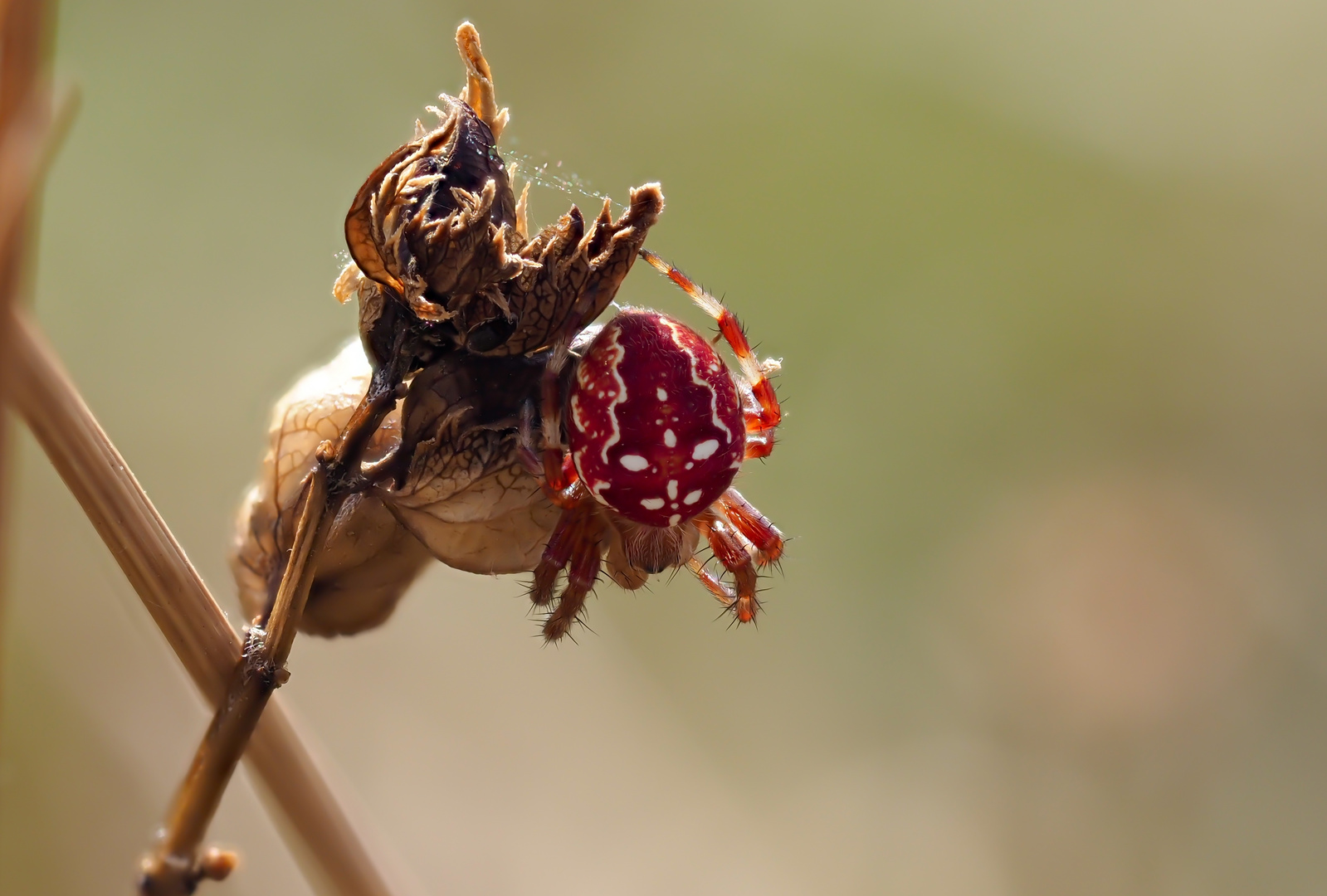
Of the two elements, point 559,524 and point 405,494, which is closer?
point 405,494

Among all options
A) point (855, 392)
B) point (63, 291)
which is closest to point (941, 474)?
point (855, 392)

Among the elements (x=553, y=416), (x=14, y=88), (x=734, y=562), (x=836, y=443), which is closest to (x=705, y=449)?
(x=553, y=416)

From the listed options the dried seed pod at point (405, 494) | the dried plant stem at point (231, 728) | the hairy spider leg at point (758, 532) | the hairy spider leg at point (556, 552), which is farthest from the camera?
the hairy spider leg at point (758, 532)

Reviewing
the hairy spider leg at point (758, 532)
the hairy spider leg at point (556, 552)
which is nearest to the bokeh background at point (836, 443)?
the hairy spider leg at point (758, 532)

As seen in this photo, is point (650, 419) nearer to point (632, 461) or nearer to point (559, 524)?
point (632, 461)

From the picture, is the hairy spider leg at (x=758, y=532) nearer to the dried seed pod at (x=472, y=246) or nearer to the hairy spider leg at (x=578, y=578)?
the hairy spider leg at (x=578, y=578)
